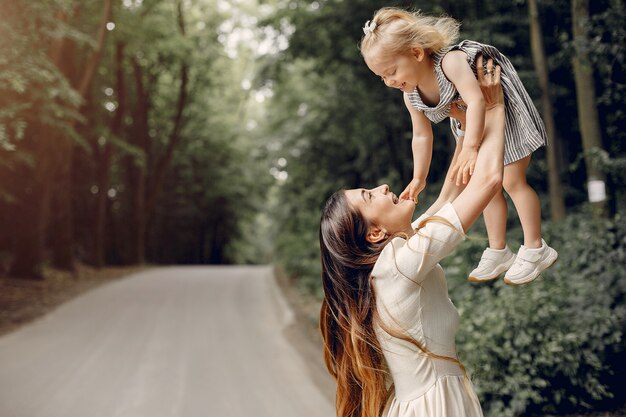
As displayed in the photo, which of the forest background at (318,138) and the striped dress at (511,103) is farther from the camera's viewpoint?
the forest background at (318,138)

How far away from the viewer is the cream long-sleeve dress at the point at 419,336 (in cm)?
186

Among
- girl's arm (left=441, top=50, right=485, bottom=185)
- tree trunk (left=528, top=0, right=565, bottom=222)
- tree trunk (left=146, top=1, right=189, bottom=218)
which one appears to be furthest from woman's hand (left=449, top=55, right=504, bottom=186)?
tree trunk (left=146, top=1, right=189, bottom=218)

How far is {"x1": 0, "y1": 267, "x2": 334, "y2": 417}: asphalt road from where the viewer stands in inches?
252

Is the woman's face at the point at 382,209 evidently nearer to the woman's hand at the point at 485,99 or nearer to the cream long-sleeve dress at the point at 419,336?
the cream long-sleeve dress at the point at 419,336

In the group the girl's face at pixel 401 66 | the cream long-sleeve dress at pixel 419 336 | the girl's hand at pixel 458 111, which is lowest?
the cream long-sleeve dress at pixel 419 336

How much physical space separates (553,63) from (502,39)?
1.57 meters

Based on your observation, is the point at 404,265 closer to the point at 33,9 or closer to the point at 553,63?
the point at 553,63

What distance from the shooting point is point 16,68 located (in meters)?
9.17

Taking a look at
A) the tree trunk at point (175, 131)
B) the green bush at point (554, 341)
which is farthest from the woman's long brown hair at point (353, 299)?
the tree trunk at point (175, 131)

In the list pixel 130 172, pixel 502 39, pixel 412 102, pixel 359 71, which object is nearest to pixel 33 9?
pixel 359 71

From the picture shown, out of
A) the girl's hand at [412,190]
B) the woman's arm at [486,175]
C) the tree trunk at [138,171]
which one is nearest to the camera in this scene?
the woman's arm at [486,175]

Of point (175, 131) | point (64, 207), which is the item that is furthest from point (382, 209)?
point (175, 131)

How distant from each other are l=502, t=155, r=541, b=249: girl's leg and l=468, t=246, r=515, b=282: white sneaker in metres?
0.09

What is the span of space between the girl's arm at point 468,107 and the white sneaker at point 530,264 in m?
0.31
